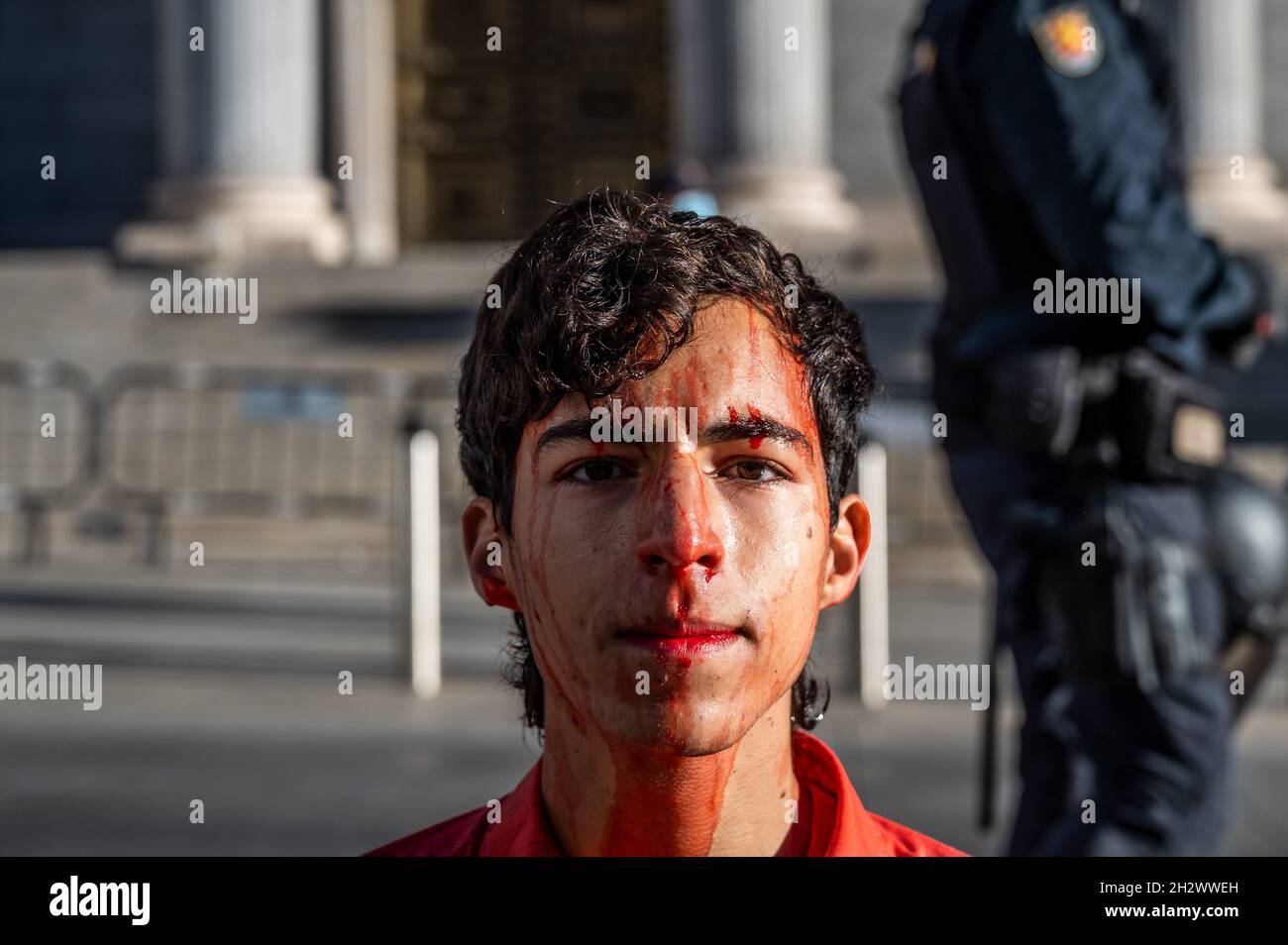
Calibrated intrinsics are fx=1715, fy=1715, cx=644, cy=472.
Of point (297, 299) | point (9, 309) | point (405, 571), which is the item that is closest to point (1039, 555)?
point (405, 571)

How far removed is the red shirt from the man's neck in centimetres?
4

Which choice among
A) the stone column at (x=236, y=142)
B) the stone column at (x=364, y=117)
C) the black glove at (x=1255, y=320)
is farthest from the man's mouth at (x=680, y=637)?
the stone column at (x=364, y=117)

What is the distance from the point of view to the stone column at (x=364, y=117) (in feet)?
55.7

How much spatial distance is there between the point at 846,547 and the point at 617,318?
0.30 m

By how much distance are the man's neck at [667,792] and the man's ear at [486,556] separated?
0.10 meters

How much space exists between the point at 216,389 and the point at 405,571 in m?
6.25

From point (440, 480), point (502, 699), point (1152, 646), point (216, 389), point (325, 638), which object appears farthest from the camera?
point (216, 389)

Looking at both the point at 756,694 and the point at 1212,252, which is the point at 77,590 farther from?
the point at 756,694

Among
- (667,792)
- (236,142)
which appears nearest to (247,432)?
(236,142)

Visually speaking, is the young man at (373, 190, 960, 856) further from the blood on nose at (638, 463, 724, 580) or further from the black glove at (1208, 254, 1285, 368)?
the black glove at (1208, 254, 1285, 368)

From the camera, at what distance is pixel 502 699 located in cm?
731

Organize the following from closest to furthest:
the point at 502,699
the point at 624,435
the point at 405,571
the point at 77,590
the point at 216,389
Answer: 1. the point at 624,435
2. the point at 502,699
3. the point at 405,571
4. the point at 77,590
5. the point at 216,389

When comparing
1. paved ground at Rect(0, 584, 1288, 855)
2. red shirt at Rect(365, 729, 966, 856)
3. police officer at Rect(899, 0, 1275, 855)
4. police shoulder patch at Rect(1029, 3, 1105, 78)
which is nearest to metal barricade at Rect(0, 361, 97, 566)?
paved ground at Rect(0, 584, 1288, 855)

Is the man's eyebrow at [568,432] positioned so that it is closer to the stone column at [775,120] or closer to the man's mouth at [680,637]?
the man's mouth at [680,637]
